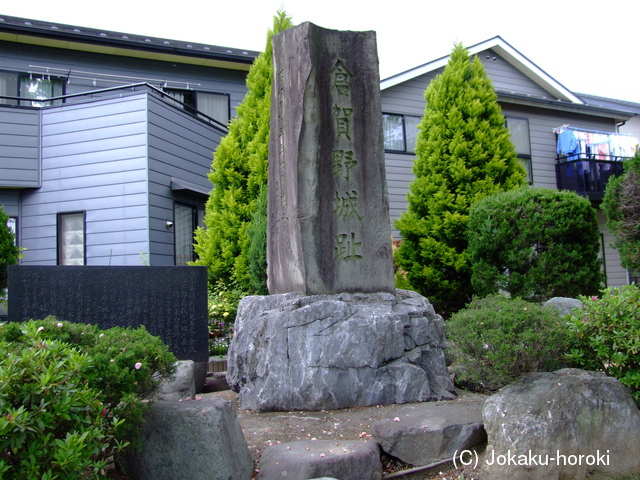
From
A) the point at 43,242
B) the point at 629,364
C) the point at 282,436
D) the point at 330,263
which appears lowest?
the point at 282,436

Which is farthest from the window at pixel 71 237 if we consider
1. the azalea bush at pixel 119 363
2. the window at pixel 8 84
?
the azalea bush at pixel 119 363

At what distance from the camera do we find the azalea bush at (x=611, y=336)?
15.6ft

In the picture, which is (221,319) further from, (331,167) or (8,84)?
(8,84)

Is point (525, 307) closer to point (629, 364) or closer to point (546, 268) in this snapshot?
point (629, 364)

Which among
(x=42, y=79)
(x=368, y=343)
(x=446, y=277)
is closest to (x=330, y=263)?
(x=368, y=343)

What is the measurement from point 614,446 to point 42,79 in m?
14.3

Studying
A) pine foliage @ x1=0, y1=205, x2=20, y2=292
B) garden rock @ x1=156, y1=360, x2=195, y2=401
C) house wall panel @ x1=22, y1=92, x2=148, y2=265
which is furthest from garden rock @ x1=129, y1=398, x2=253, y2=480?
house wall panel @ x1=22, y1=92, x2=148, y2=265

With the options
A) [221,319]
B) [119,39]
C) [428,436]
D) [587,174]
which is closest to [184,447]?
[428,436]

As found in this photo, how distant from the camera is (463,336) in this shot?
16.9 feet

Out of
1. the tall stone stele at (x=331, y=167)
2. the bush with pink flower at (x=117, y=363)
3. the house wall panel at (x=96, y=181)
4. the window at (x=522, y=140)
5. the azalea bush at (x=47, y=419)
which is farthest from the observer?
the window at (x=522, y=140)

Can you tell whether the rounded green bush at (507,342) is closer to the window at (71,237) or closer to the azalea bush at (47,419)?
the azalea bush at (47,419)

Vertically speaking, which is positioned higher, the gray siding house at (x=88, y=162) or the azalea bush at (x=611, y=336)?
the gray siding house at (x=88, y=162)

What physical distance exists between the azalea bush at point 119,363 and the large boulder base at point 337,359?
6.04ft

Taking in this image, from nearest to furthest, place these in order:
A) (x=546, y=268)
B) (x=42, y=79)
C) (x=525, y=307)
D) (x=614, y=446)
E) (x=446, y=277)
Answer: (x=614, y=446), (x=525, y=307), (x=546, y=268), (x=446, y=277), (x=42, y=79)
